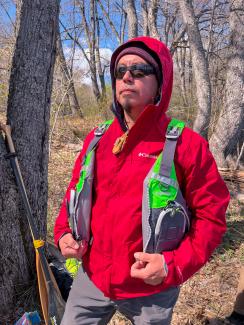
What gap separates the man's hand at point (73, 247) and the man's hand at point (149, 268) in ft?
1.11

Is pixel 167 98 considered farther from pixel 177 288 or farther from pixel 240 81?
pixel 240 81

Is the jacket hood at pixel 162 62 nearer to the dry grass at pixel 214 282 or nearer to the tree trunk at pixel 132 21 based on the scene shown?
the dry grass at pixel 214 282

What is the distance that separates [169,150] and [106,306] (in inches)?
33.2

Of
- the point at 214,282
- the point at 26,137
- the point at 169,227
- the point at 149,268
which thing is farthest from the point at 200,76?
the point at 149,268

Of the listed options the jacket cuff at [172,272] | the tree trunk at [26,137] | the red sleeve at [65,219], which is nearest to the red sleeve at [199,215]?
the jacket cuff at [172,272]

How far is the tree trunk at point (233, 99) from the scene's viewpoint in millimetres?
6492

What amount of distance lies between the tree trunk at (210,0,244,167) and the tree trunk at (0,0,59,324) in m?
4.56

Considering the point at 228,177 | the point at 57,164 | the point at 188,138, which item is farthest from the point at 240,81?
the point at 188,138

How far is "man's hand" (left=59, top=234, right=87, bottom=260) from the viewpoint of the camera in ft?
5.61

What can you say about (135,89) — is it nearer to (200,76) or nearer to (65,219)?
(65,219)

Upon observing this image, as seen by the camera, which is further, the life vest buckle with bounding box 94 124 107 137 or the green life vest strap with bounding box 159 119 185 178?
the life vest buckle with bounding box 94 124 107 137

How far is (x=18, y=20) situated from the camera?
253 centimetres

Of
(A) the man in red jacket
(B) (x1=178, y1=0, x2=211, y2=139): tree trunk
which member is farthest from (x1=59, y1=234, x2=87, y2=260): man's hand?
(B) (x1=178, y1=0, x2=211, y2=139): tree trunk

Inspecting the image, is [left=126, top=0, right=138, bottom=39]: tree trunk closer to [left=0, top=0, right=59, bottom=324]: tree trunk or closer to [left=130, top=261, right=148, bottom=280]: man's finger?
[left=0, top=0, right=59, bottom=324]: tree trunk
